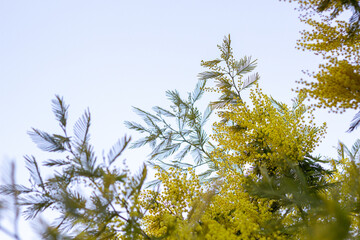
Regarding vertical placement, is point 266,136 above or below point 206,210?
above

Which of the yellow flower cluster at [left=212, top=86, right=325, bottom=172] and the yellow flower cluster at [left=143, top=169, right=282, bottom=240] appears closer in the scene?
the yellow flower cluster at [left=143, top=169, right=282, bottom=240]

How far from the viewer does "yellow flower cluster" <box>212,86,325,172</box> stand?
5164mm

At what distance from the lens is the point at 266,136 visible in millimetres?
5387

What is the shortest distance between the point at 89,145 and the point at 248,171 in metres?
3.76

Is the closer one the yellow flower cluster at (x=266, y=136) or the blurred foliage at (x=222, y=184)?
the blurred foliage at (x=222, y=184)

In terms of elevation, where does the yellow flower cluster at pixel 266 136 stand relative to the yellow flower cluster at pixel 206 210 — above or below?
above

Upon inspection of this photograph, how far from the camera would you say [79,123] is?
3059 millimetres

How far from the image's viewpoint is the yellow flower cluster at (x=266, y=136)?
16.9 ft

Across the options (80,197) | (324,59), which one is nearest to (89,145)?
(80,197)

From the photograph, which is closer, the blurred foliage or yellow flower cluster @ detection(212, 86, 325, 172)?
the blurred foliage

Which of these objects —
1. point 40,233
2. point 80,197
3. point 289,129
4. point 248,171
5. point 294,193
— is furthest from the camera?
point 248,171

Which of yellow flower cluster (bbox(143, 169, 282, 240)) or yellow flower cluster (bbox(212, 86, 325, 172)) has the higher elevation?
yellow flower cluster (bbox(212, 86, 325, 172))

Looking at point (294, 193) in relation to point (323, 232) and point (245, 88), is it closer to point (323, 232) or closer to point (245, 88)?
point (323, 232)

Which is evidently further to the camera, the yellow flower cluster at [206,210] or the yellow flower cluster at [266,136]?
the yellow flower cluster at [266,136]
